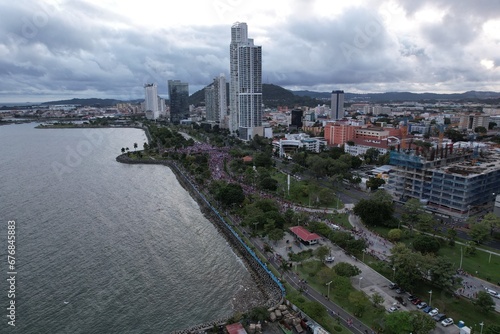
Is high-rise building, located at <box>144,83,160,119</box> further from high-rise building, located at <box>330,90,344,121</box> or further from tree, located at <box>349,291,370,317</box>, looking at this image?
tree, located at <box>349,291,370,317</box>

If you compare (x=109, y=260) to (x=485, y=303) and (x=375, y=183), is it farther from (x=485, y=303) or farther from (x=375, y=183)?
(x=375, y=183)

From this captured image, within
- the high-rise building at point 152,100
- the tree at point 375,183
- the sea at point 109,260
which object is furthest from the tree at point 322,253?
the high-rise building at point 152,100

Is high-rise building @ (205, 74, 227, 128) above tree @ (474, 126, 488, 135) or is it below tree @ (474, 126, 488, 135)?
above

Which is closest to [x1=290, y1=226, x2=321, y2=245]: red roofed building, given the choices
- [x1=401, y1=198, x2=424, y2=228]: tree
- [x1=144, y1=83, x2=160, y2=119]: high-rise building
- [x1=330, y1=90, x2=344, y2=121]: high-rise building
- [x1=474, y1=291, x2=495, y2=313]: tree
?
[x1=401, y1=198, x2=424, y2=228]: tree

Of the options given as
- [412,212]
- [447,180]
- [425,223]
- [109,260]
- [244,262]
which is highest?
[447,180]

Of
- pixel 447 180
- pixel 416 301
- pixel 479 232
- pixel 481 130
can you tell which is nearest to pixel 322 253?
pixel 416 301

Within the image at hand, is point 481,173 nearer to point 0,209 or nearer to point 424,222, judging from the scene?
point 424,222

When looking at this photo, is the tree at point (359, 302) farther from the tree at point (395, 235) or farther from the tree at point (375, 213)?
the tree at point (375, 213)
